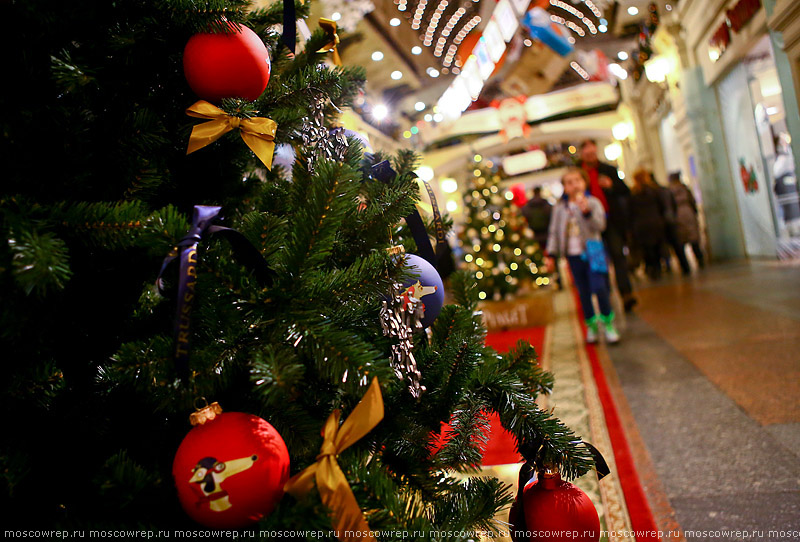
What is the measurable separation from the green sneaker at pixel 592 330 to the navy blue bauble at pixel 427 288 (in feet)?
10.4

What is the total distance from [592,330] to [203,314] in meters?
3.66

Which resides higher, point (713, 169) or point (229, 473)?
point (713, 169)

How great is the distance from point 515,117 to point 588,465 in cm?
1559

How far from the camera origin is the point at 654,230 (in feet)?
24.4

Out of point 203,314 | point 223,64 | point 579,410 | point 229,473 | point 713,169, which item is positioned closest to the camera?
point 229,473

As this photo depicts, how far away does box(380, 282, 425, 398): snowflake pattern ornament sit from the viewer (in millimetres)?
832

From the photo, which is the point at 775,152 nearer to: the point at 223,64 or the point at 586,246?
the point at 586,246

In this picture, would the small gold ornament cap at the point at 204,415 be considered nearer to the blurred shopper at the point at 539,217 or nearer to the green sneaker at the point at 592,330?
the green sneaker at the point at 592,330

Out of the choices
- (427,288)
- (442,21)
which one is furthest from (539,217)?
(427,288)

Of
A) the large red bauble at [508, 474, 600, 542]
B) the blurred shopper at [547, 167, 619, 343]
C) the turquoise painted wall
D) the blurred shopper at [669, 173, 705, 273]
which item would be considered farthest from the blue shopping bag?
the turquoise painted wall

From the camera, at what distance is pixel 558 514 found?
0.83 metres

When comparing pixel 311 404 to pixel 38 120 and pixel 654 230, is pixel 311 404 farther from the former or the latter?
pixel 654 230

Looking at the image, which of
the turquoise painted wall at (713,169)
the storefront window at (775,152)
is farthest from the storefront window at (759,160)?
the turquoise painted wall at (713,169)

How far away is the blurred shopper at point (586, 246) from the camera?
12.5 feet
